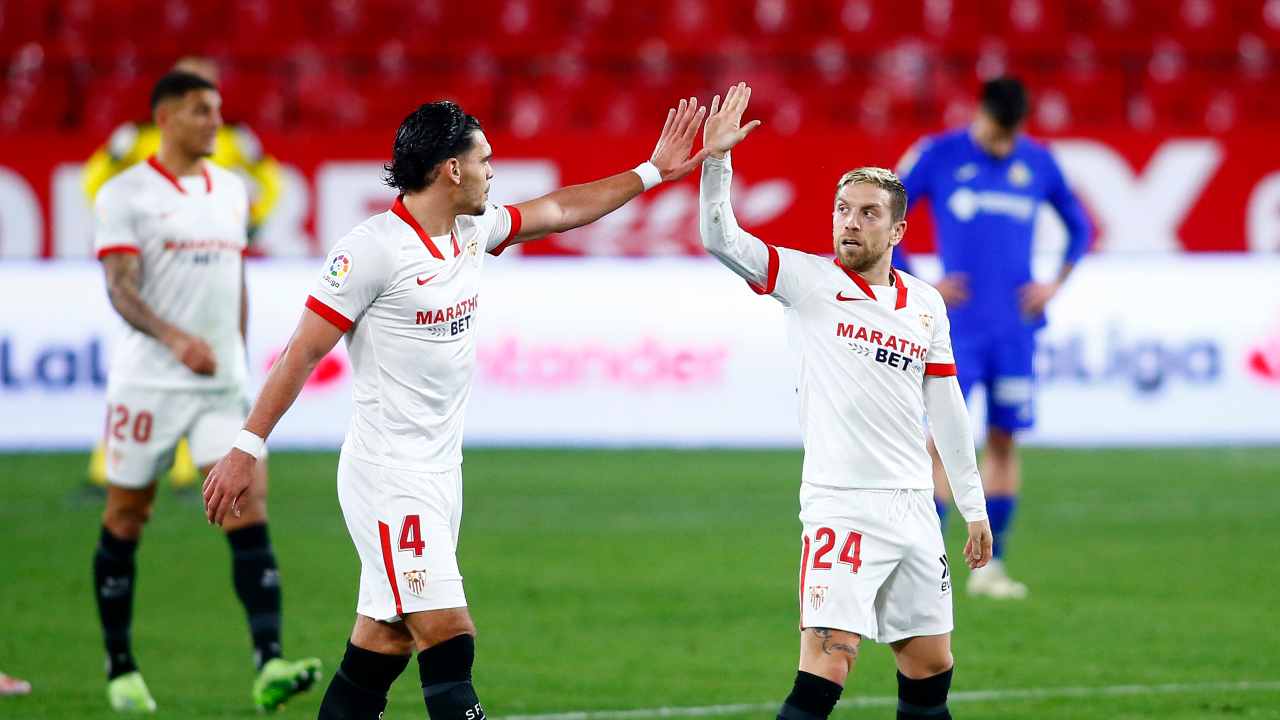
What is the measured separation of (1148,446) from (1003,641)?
6629mm

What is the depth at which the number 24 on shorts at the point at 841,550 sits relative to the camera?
16.3 ft

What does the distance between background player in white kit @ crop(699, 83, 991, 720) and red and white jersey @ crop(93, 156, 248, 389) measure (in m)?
2.47

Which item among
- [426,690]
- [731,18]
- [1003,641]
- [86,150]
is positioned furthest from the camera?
[731,18]

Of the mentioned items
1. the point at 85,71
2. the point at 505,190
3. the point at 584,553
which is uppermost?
the point at 85,71

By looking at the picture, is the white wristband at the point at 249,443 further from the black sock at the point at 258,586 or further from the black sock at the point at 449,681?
the black sock at the point at 258,586

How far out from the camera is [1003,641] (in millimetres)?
7633

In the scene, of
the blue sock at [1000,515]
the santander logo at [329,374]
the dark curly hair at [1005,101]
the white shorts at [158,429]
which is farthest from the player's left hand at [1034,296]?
the santander logo at [329,374]

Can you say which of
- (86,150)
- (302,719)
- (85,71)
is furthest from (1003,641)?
(85,71)

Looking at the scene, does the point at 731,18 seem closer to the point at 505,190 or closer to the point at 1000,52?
the point at 1000,52

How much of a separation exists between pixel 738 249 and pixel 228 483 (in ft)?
4.97

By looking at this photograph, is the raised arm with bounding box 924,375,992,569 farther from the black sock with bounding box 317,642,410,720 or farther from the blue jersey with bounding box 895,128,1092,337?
the blue jersey with bounding box 895,128,1092,337

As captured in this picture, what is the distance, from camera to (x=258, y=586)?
6547 mm

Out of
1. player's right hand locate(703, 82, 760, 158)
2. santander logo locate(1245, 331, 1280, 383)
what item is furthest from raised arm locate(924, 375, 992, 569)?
santander logo locate(1245, 331, 1280, 383)

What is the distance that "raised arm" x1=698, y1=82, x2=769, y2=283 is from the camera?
16.6ft
